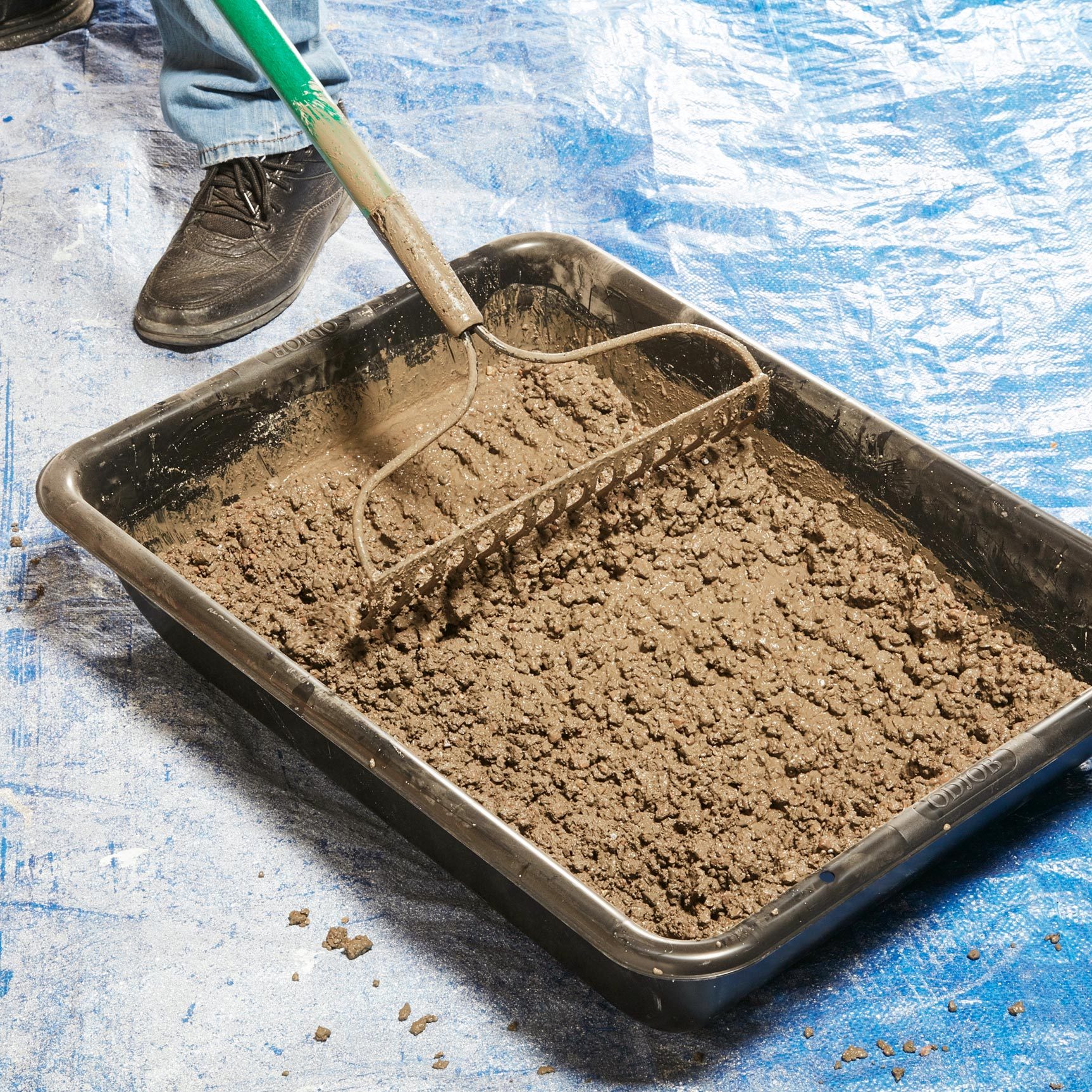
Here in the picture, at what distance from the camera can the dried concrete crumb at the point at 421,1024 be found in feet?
3.87

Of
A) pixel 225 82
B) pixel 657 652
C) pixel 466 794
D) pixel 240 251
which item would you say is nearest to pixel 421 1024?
pixel 466 794

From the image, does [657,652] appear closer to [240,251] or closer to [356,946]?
[356,946]

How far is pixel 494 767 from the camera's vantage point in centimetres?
128

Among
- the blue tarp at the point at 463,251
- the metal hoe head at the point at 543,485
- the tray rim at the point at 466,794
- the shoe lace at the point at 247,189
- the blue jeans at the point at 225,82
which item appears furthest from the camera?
the shoe lace at the point at 247,189

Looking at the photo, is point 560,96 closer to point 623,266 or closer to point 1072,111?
point 623,266

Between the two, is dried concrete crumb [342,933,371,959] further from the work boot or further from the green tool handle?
the work boot

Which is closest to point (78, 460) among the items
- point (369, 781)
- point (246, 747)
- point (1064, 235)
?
point (246, 747)

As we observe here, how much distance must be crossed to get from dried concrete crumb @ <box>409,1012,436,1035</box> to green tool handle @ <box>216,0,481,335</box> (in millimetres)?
700

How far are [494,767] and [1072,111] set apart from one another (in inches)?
61.8

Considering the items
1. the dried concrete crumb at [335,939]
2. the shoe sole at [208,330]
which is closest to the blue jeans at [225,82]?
the shoe sole at [208,330]

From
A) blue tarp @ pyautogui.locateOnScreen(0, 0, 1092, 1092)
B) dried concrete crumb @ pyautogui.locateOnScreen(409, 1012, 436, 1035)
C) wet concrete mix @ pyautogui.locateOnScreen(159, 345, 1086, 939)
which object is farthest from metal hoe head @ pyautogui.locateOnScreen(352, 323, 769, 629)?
dried concrete crumb @ pyautogui.locateOnScreen(409, 1012, 436, 1035)

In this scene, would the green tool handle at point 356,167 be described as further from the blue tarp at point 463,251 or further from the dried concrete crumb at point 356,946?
the dried concrete crumb at point 356,946

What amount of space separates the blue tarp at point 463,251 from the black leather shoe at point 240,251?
1.7 inches

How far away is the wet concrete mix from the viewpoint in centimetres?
123
